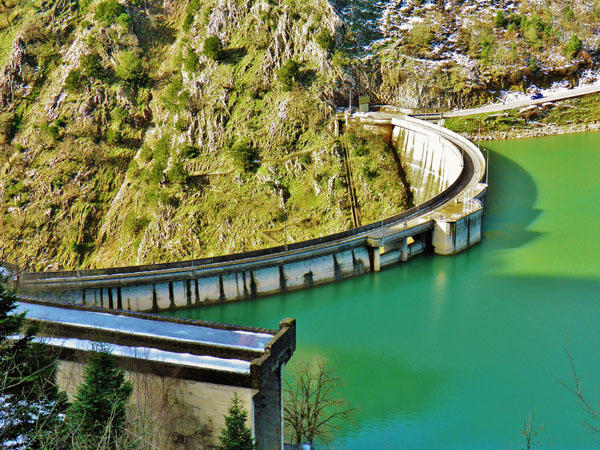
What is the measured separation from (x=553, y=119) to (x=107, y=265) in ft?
179

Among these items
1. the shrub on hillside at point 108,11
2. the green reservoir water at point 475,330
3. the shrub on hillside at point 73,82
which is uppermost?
the shrub on hillside at point 108,11

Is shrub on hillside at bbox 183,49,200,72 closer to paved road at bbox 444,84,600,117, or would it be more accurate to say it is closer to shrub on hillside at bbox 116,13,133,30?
shrub on hillside at bbox 116,13,133,30

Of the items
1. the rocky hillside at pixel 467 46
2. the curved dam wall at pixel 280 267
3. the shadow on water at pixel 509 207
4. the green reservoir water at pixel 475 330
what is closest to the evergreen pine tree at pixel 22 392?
the green reservoir water at pixel 475 330

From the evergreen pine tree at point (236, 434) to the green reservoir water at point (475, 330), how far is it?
7721 mm

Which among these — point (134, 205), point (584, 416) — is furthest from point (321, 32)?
point (584, 416)

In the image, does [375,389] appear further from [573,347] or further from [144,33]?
[144,33]

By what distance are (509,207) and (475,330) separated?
22305mm

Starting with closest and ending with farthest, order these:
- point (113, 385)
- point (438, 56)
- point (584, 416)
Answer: point (113, 385)
point (584, 416)
point (438, 56)

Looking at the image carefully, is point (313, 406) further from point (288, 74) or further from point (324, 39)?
point (324, 39)

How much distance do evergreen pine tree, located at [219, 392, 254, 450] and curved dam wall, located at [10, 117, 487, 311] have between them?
2152cm

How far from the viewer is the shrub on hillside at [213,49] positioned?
64.4 m

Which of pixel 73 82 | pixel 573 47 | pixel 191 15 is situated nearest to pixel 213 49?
pixel 191 15

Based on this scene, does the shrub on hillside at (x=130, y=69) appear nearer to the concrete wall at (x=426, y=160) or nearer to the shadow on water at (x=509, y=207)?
the concrete wall at (x=426, y=160)

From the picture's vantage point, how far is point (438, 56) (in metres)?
76.8
